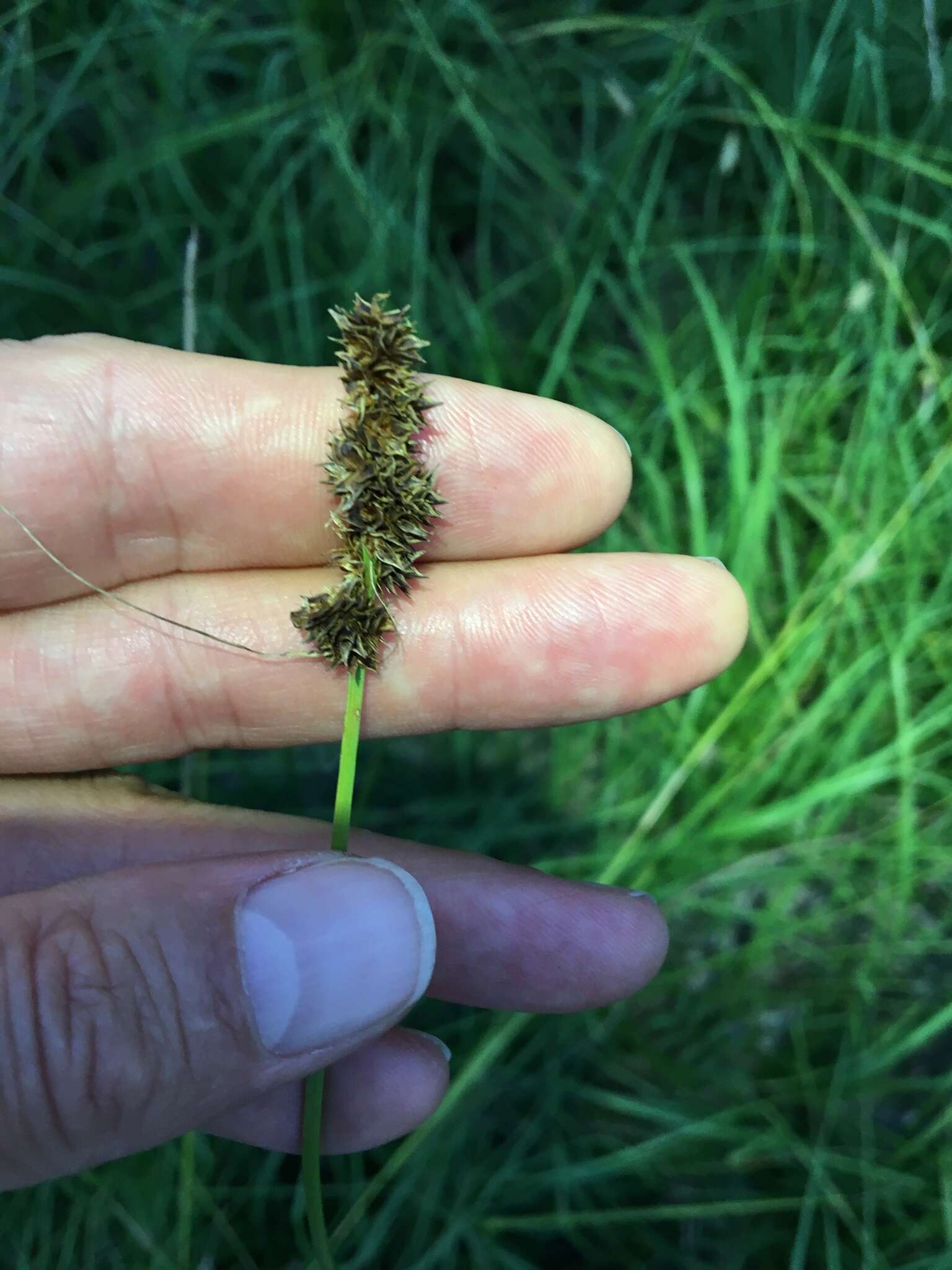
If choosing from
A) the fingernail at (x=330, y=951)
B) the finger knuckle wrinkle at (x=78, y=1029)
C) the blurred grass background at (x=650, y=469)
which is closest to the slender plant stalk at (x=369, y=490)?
the fingernail at (x=330, y=951)

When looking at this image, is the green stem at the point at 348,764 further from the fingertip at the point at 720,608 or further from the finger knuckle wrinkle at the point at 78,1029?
the fingertip at the point at 720,608

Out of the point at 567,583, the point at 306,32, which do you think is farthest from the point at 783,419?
the point at 306,32

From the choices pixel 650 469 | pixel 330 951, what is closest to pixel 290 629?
pixel 330 951

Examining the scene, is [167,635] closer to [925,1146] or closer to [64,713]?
[64,713]

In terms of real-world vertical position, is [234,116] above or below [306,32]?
below

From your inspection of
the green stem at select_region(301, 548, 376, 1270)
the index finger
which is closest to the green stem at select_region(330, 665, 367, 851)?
the green stem at select_region(301, 548, 376, 1270)
